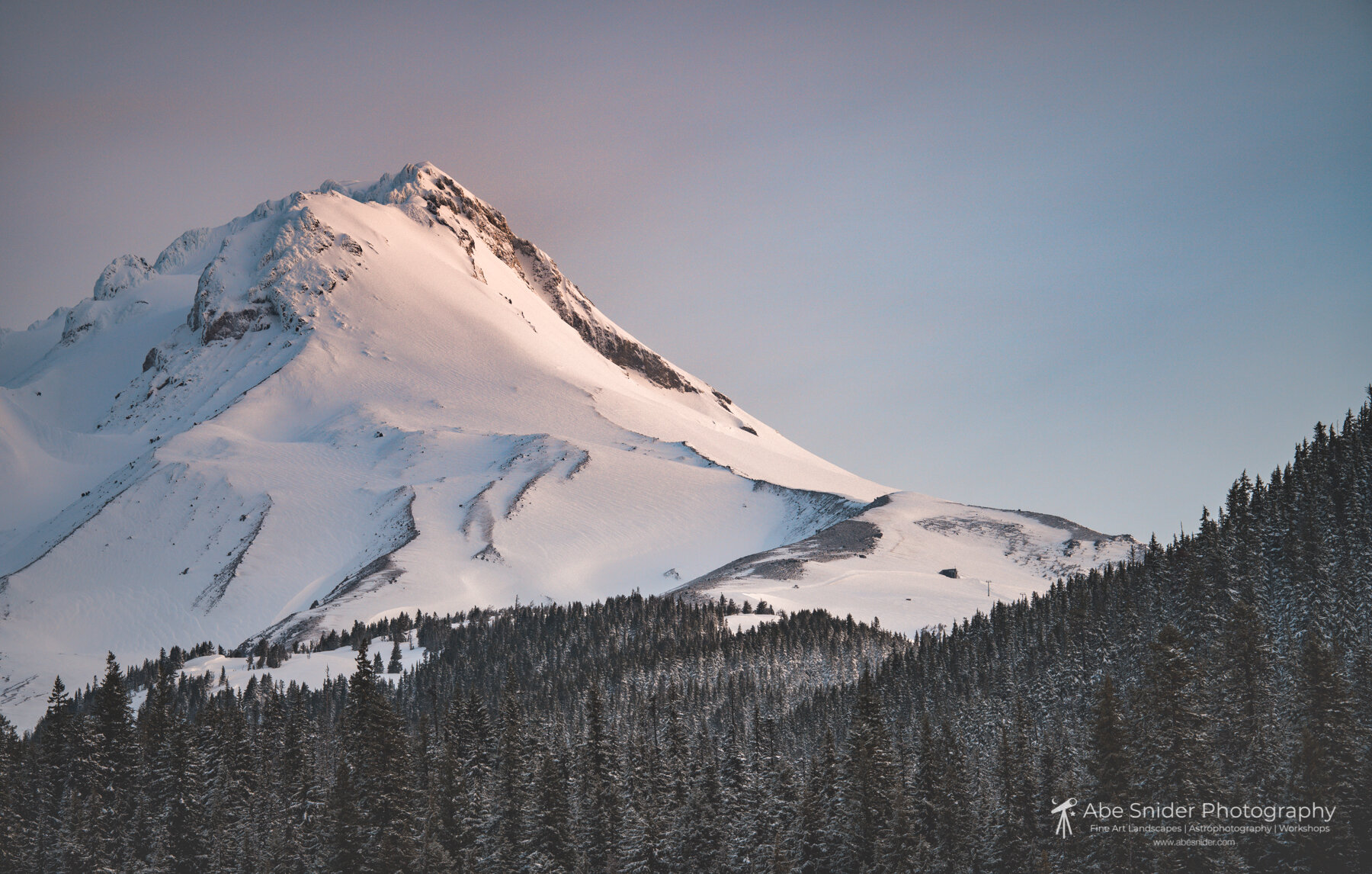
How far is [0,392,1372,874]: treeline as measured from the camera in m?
65.1

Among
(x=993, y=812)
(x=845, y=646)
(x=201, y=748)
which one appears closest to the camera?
(x=993, y=812)

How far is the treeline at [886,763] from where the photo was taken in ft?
213

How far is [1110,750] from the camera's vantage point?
6512cm

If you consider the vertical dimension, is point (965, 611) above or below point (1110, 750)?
above

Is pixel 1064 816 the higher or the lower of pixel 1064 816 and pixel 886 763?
the lower

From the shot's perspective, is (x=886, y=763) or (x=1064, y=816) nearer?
(x=1064, y=816)

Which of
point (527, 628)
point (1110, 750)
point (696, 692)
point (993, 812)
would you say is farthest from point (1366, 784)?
point (527, 628)

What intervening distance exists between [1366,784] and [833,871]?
106 ft

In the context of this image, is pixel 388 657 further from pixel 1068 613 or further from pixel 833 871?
pixel 833 871

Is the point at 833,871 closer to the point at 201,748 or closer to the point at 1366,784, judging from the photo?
the point at 1366,784

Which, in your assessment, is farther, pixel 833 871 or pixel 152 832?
pixel 152 832

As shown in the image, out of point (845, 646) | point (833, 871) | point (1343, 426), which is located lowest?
point (833, 871)

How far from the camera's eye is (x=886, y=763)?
71125mm

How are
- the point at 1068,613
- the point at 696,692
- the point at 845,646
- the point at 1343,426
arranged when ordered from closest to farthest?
1. the point at 1343,426
2. the point at 1068,613
3. the point at 696,692
4. the point at 845,646
